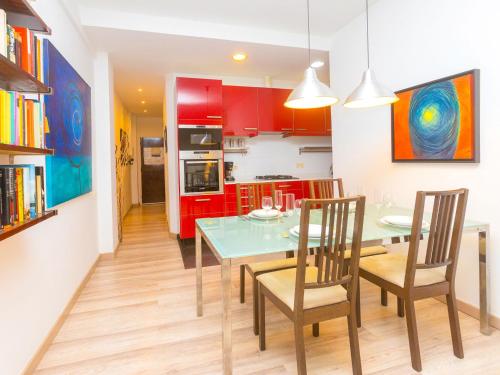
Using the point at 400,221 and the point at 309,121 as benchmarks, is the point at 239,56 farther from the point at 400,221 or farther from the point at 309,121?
the point at 400,221

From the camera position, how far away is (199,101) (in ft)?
13.7

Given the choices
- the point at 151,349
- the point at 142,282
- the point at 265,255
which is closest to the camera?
the point at 265,255

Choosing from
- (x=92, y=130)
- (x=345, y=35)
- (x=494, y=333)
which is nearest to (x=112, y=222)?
(x=92, y=130)

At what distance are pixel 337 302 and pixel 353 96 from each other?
1.29 meters

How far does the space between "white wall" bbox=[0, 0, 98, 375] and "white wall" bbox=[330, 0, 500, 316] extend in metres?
2.74

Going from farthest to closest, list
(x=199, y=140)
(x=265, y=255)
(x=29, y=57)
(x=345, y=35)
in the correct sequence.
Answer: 1. (x=199, y=140)
2. (x=345, y=35)
3. (x=265, y=255)
4. (x=29, y=57)

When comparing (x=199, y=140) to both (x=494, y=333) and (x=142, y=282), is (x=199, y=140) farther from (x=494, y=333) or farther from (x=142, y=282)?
(x=494, y=333)

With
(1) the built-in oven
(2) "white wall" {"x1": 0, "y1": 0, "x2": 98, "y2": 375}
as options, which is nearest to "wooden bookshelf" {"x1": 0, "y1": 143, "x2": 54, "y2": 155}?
(2) "white wall" {"x1": 0, "y1": 0, "x2": 98, "y2": 375}

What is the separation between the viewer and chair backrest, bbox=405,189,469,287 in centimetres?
161

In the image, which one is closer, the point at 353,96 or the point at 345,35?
the point at 353,96

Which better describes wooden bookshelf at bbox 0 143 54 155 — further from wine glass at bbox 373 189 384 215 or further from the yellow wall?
the yellow wall

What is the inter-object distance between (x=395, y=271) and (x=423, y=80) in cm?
163

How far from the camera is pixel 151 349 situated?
190cm

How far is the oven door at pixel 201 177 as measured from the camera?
4137 millimetres
